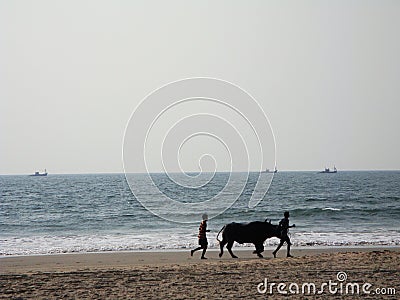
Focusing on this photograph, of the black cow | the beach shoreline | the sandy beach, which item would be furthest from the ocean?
the sandy beach

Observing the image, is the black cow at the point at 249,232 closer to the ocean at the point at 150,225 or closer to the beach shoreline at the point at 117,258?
the beach shoreline at the point at 117,258

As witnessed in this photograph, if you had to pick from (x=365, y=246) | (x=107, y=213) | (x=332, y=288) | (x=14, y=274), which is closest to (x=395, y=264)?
(x=332, y=288)

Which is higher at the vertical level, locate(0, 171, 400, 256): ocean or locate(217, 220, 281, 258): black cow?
locate(217, 220, 281, 258): black cow

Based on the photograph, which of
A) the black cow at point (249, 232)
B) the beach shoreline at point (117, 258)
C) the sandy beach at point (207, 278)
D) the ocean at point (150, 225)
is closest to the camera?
the sandy beach at point (207, 278)

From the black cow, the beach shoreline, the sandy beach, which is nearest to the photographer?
the sandy beach

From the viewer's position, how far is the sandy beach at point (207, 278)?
1169 cm

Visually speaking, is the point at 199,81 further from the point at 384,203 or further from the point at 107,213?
the point at 384,203

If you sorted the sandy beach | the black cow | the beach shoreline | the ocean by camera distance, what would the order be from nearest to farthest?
the sandy beach → the beach shoreline → the black cow → the ocean

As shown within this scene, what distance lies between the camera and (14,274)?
14766 mm

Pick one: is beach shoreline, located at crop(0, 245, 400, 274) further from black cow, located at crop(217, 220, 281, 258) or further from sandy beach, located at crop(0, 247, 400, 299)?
black cow, located at crop(217, 220, 281, 258)

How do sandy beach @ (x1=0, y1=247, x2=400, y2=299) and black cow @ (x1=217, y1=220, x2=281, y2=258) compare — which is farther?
black cow @ (x1=217, y1=220, x2=281, y2=258)

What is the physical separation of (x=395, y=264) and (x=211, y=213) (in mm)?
30603

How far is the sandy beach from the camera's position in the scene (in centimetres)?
1169

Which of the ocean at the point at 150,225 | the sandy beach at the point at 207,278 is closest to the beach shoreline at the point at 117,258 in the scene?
the sandy beach at the point at 207,278
